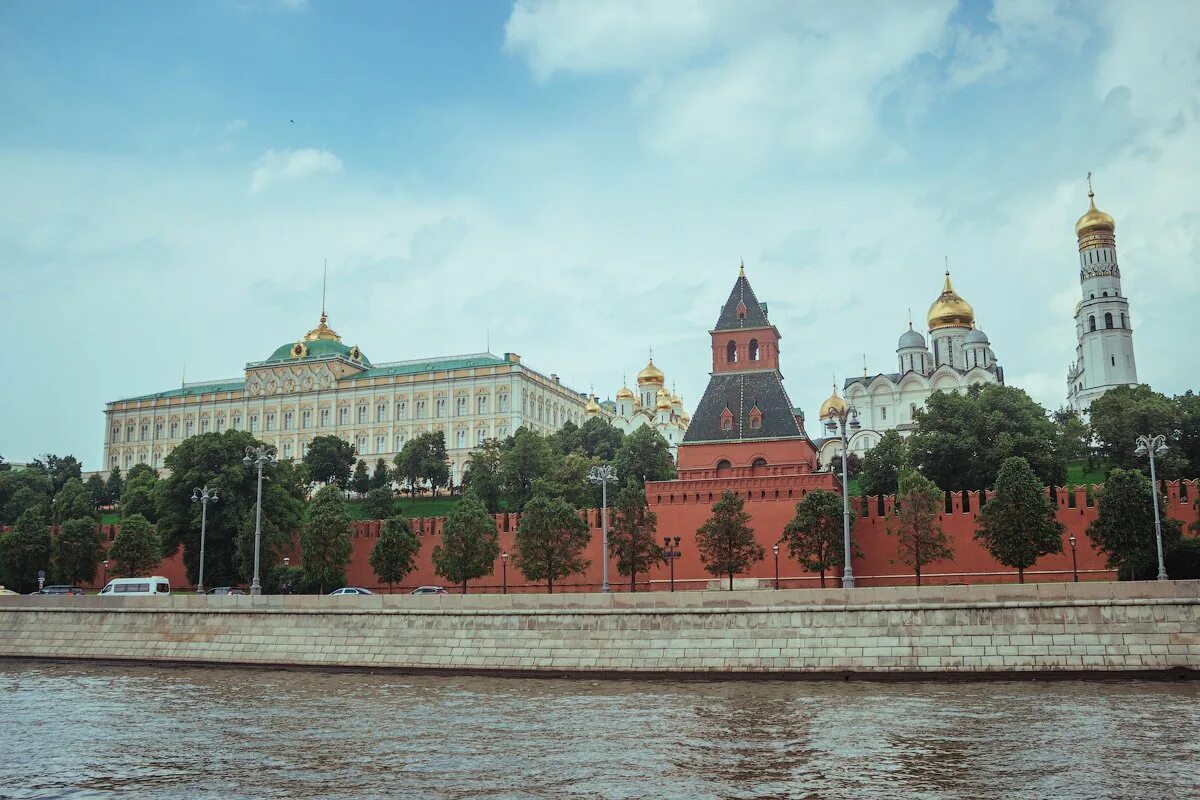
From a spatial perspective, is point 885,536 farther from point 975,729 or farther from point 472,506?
point 975,729

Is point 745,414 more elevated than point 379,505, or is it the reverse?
point 745,414

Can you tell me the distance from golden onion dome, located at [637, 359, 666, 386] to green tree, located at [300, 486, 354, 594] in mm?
57099

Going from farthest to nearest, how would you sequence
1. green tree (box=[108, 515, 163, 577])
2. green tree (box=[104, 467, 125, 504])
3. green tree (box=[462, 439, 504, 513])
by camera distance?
green tree (box=[104, 467, 125, 504])
green tree (box=[462, 439, 504, 513])
green tree (box=[108, 515, 163, 577])

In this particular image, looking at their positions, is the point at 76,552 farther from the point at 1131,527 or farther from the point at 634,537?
the point at 1131,527

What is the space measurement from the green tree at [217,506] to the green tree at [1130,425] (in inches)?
1506

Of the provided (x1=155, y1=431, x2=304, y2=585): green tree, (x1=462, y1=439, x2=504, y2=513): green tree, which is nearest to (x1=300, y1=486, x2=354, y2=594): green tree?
(x1=155, y1=431, x2=304, y2=585): green tree

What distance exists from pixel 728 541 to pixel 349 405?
207 feet

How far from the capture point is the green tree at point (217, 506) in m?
48.5

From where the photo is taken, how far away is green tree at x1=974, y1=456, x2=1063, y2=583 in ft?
119

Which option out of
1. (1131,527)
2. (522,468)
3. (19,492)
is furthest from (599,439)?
(1131,527)

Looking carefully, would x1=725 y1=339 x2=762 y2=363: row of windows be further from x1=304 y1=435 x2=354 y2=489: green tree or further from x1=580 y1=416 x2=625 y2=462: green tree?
x1=304 y1=435 x2=354 y2=489: green tree

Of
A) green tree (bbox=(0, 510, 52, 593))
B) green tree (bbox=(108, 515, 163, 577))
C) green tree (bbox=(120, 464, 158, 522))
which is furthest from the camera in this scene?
green tree (bbox=(120, 464, 158, 522))

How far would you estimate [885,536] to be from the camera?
4062 centimetres

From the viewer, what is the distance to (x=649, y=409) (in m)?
99.9
